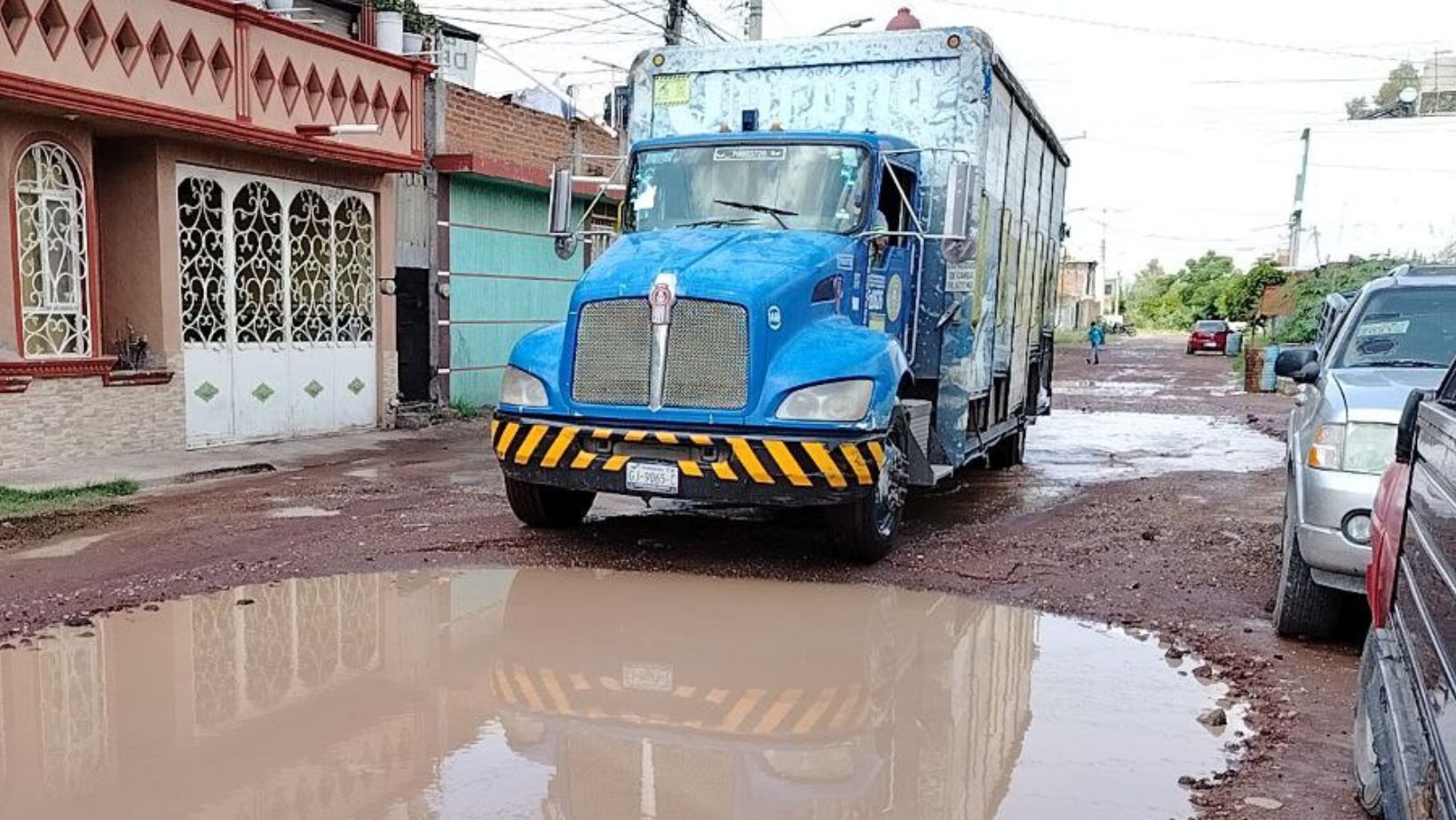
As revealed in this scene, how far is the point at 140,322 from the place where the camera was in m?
11.5

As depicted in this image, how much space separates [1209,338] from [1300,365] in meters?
42.2

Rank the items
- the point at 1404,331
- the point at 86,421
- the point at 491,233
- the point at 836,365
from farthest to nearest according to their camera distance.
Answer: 1. the point at 491,233
2. the point at 86,421
3. the point at 836,365
4. the point at 1404,331

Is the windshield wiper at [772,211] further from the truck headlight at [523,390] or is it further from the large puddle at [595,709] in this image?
the large puddle at [595,709]

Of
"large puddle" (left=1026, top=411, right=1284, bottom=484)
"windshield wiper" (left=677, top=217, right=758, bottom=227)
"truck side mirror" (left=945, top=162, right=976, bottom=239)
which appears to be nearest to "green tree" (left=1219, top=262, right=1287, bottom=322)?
"large puddle" (left=1026, top=411, right=1284, bottom=484)

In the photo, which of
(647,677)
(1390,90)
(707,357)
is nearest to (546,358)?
(707,357)

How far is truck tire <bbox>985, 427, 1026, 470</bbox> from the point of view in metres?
12.1

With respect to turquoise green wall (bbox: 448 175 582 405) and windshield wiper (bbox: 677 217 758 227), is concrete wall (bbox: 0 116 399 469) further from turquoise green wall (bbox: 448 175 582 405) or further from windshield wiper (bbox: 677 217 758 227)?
windshield wiper (bbox: 677 217 758 227)

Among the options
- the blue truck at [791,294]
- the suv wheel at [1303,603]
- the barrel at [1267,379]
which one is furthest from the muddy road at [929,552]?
the barrel at [1267,379]

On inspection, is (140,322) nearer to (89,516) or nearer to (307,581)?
(89,516)

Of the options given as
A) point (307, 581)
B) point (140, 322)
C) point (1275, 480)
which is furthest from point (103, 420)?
point (1275, 480)

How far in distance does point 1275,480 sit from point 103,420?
438 inches

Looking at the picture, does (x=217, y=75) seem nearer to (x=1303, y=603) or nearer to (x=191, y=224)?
(x=191, y=224)

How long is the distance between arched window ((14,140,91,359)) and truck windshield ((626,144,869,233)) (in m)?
6.12

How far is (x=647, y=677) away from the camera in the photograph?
510cm
